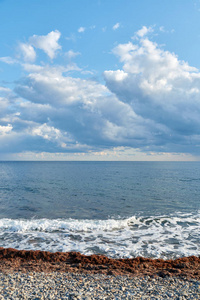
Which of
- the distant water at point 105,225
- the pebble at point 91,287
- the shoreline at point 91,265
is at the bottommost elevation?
the distant water at point 105,225

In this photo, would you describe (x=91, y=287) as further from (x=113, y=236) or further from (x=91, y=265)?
(x=113, y=236)

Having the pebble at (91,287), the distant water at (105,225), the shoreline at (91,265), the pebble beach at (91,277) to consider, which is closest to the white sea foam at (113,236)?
the distant water at (105,225)

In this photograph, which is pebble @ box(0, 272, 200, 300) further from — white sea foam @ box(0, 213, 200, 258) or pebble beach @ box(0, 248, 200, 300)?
white sea foam @ box(0, 213, 200, 258)

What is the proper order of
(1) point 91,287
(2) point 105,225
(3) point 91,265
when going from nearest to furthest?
(1) point 91,287
(3) point 91,265
(2) point 105,225

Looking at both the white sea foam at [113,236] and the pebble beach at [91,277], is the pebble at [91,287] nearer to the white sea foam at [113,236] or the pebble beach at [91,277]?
the pebble beach at [91,277]

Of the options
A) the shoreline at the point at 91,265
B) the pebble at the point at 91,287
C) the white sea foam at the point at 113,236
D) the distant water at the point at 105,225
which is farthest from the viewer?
the distant water at the point at 105,225

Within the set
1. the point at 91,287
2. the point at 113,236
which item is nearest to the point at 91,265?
the point at 91,287

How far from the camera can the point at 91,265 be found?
36.1 feet

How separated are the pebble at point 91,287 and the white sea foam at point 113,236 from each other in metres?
4.35

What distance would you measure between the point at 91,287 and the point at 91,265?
8.37 feet

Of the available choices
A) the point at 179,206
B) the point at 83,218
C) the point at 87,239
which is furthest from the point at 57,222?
the point at 179,206

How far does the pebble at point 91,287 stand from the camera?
7.78m

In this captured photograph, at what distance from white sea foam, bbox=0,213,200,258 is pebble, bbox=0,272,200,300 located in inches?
171

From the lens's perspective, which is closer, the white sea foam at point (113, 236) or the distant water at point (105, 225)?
the white sea foam at point (113, 236)
